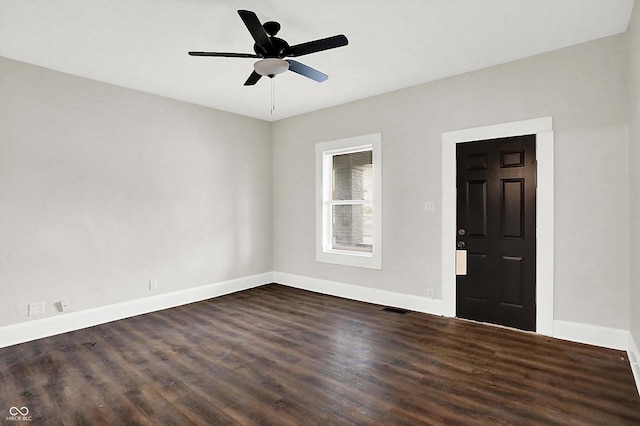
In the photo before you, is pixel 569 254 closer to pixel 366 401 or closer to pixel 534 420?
pixel 534 420

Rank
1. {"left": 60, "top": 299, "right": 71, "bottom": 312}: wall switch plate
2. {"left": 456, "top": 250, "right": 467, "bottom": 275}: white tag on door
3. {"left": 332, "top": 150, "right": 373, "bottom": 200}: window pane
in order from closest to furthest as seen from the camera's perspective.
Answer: {"left": 60, "top": 299, "right": 71, "bottom": 312}: wall switch plate → {"left": 456, "top": 250, "right": 467, "bottom": 275}: white tag on door → {"left": 332, "top": 150, "right": 373, "bottom": 200}: window pane

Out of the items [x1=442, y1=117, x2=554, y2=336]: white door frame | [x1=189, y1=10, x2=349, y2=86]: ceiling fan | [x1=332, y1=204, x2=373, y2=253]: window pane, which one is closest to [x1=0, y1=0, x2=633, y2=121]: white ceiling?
[x1=189, y1=10, x2=349, y2=86]: ceiling fan

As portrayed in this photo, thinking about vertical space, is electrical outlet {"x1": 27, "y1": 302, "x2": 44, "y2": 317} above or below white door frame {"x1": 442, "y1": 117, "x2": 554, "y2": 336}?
below

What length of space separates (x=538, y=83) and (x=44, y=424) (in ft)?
15.6

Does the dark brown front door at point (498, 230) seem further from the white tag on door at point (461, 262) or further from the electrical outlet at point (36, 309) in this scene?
the electrical outlet at point (36, 309)

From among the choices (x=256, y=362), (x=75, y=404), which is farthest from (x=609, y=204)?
(x=75, y=404)

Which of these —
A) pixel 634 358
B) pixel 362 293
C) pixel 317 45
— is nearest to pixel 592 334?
pixel 634 358

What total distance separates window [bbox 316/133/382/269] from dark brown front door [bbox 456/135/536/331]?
1.11 metres

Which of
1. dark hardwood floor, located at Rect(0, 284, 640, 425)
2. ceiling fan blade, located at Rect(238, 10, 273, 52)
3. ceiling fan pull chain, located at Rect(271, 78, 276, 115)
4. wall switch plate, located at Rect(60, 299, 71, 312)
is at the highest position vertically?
ceiling fan pull chain, located at Rect(271, 78, 276, 115)

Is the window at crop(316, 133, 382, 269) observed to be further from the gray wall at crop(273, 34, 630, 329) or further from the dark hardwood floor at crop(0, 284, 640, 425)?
the dark hardwood floor at crop(0, 284, 640, 425)

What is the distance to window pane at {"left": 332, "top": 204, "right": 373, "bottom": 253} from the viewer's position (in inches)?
197

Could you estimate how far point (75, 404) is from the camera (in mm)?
2336

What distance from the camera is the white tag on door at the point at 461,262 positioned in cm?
395

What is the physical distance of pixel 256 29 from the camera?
239 cm
